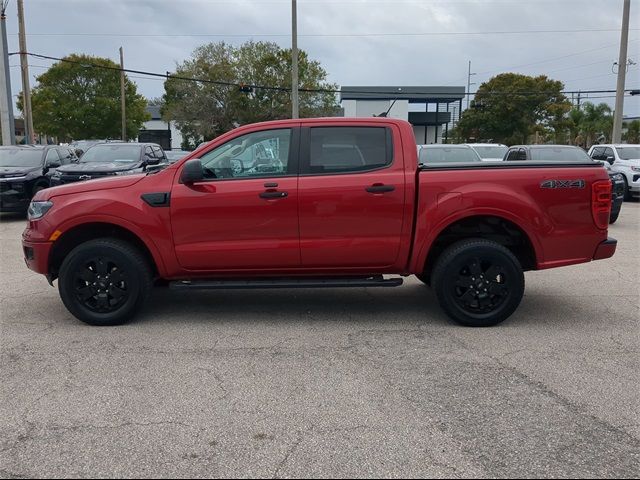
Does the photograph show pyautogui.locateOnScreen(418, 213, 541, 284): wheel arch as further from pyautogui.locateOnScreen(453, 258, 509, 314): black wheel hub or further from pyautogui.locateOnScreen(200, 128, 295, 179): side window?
pyautogui.locateOnScreen(200, 128, 295, 179): side window

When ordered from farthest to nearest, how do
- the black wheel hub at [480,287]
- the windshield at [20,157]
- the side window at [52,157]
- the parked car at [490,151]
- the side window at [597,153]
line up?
1. the side window at [597,153]
2. the parked car at [490,151]
3. the side window at [52,157]
4. the windshield at [20,157]
5. the black wheel hub at [480,287]

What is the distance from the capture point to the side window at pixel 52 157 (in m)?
14.0

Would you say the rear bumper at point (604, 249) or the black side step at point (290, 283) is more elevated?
the rear bumper at point (604, 249)

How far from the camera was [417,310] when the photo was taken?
19.6ft

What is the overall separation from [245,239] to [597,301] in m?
4.05

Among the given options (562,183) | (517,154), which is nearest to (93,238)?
(562,183)

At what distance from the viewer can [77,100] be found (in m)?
47.3

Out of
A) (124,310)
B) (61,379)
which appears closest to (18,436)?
(61,379)

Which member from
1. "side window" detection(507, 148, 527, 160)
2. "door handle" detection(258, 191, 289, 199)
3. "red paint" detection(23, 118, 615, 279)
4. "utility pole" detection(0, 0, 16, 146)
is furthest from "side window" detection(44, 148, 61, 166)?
"side window" detection(507, 148, 527, 160)

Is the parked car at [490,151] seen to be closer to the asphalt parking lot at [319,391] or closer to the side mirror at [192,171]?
the asphalt parking lot at [319,391]

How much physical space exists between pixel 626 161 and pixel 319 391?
1647 centimetres

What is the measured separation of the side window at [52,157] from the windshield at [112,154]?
2.16 feet

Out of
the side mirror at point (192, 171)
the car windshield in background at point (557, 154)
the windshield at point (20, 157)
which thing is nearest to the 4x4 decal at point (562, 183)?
the side mirror at point (192, 171)

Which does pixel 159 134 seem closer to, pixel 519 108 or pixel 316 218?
pixel 519 108
